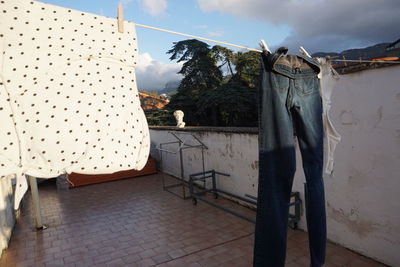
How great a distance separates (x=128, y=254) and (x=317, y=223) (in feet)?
8.44

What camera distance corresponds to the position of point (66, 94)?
3.72 feet

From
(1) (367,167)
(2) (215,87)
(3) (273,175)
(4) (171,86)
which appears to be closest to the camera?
(3) (273,175)

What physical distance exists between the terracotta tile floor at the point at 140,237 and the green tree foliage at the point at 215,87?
9.29 meters

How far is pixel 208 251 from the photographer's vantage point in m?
3.29

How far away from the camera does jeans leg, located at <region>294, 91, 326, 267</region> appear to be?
5.19ft

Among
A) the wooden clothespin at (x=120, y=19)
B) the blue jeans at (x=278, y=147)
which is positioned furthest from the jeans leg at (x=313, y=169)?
the wooden clothespin at (x=120, y=19)

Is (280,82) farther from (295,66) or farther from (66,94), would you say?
(66,94)

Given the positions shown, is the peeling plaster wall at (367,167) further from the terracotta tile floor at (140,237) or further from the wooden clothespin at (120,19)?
the wooden clothespin at (120,19)

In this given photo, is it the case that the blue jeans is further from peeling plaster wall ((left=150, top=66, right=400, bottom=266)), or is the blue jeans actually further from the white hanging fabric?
peeling plaster wall ((left=150, top=66, right=400, bottom=266))

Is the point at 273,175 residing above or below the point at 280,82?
below

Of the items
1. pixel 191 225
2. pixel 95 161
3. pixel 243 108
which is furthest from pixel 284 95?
pixel 243 108

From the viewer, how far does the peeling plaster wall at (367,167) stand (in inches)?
99.3

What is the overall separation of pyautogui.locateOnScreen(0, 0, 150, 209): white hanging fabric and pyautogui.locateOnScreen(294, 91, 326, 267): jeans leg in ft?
3.14

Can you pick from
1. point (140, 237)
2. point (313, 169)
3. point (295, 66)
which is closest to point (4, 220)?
point (140, 237)
